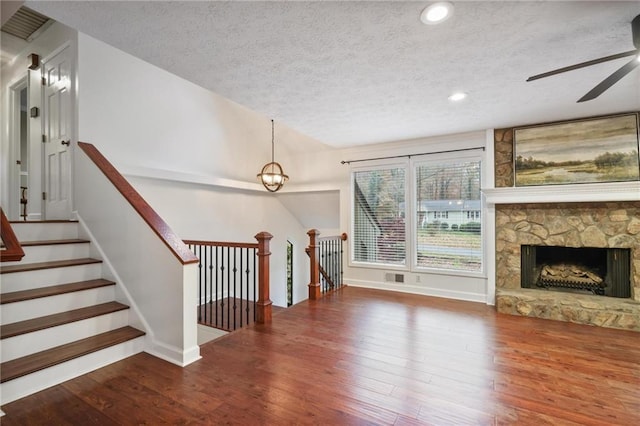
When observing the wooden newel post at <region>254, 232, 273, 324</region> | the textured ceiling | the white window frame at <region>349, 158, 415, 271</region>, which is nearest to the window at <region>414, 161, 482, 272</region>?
the white window frame at <region>349, 158, 415, 271</region>

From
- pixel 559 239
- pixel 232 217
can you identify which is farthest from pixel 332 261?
pixel 559 239

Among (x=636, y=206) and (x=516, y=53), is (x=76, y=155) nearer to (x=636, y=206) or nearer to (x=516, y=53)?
(x=516, y=53)

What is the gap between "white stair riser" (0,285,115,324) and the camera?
2238mm

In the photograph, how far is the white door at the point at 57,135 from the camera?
3.49 meters

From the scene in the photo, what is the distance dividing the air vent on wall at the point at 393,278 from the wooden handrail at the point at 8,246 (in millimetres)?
4470

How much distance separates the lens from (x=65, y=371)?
2160 millimetres

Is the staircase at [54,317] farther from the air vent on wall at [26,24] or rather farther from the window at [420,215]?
the window at [420,215]

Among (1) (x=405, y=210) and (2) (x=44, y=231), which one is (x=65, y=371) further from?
(1) (x=405, y=210)

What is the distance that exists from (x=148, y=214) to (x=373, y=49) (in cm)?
234

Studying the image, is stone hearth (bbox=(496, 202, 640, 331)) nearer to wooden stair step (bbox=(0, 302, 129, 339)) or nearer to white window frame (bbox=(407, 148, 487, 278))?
white window frame (bbox=(407, 148, 487, 278))

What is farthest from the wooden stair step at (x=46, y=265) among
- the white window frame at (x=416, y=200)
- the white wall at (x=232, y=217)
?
the white window frame at (x=416, y=200)

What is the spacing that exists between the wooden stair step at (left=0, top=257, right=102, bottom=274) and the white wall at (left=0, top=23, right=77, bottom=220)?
5.21 feet

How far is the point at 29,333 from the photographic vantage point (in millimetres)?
2150

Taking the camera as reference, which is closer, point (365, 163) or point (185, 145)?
point (185, 145)
